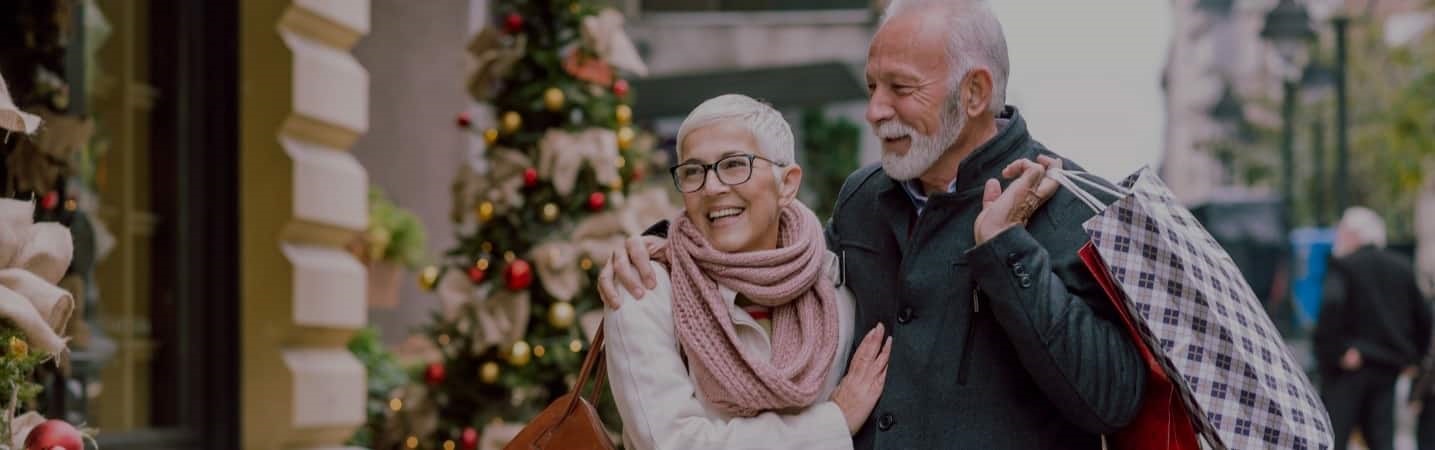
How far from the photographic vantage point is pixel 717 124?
3.63 m

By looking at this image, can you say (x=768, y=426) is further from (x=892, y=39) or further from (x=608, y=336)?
(x=892, y=39)

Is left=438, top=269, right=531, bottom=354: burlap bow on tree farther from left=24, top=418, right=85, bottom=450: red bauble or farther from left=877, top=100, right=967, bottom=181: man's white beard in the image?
left=877, top=100, right=967, bottom=181: man's white beard

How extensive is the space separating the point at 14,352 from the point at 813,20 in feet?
78.0

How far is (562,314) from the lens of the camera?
863cm

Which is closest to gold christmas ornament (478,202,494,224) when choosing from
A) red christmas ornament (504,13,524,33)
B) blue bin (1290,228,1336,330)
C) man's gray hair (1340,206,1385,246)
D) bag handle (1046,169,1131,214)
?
red christmas ornament (504,13,524,33)

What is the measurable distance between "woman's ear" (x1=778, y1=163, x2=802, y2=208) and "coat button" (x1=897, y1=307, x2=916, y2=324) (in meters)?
0.29

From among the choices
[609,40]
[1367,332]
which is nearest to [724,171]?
[609,40]

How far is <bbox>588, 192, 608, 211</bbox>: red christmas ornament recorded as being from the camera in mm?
8703

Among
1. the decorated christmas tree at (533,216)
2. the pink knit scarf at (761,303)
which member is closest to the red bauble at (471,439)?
the decorated christmas tree at (533,216)

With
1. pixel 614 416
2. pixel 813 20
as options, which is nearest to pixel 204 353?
pixel 614 416

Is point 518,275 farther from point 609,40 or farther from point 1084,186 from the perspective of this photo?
point 1084,186

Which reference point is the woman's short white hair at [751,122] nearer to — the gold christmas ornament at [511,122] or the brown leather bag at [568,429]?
the brown leather bag at [568,429]

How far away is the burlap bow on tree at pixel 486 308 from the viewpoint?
8.68 meters

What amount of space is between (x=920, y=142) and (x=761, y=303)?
A: 41 cm
